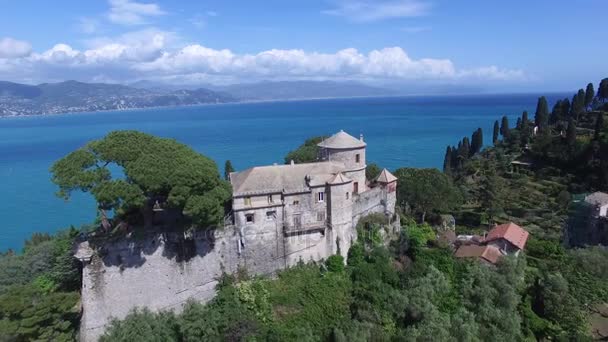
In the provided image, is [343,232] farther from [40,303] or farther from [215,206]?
[40,303]

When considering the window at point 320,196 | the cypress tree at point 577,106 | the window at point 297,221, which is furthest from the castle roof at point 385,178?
the cypress tree at point 577,106

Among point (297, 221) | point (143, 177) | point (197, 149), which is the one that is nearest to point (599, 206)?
point (297, 221)

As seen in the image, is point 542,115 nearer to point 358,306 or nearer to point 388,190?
point 388,190

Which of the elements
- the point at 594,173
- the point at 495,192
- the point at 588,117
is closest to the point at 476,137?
the point at 588,117

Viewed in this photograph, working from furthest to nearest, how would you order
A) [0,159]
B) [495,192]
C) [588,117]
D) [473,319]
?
[0,159], [588,117], [495,192], [473,319]

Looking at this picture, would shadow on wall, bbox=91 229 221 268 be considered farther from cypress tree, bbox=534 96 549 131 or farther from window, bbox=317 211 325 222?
cypress tree, bbox=534 96 549 131

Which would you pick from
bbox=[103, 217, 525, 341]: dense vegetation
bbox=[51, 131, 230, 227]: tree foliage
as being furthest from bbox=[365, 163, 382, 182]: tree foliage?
bbox=[51, 131, 230, 227]: tree foliage
